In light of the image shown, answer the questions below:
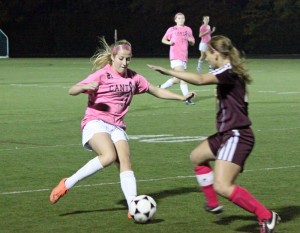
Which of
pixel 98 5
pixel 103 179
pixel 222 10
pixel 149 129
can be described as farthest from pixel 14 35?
pixel 103 179

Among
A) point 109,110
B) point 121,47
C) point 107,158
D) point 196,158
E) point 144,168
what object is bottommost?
point 144,168

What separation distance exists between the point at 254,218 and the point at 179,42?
673 inches

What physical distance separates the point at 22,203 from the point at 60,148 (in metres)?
4.98

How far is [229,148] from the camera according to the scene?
9.39 metres

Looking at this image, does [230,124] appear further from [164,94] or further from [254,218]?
[164,94]

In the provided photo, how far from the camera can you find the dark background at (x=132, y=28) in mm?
68562

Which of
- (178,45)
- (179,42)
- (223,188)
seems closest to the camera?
(223,188)

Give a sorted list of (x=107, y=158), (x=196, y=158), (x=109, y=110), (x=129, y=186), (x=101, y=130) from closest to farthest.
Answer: (x=196, y=158) → (x=129, y=186) → (x=107, y=158) → (x=101, y=130) → (x=109, y=110)

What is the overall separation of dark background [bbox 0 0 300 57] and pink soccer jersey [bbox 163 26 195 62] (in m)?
40.5

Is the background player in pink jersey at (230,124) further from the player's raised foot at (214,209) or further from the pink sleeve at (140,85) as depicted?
the pink sleeve at (140,85)

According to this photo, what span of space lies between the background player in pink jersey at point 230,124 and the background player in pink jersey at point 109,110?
856mm

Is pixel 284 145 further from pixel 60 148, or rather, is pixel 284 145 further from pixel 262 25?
pixel 262 25

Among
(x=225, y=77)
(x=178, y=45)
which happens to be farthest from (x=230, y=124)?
(x=178, y=45)

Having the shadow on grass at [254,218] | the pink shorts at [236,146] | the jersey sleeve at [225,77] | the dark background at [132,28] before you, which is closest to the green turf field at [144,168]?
the shadow on grass at [254,218]
